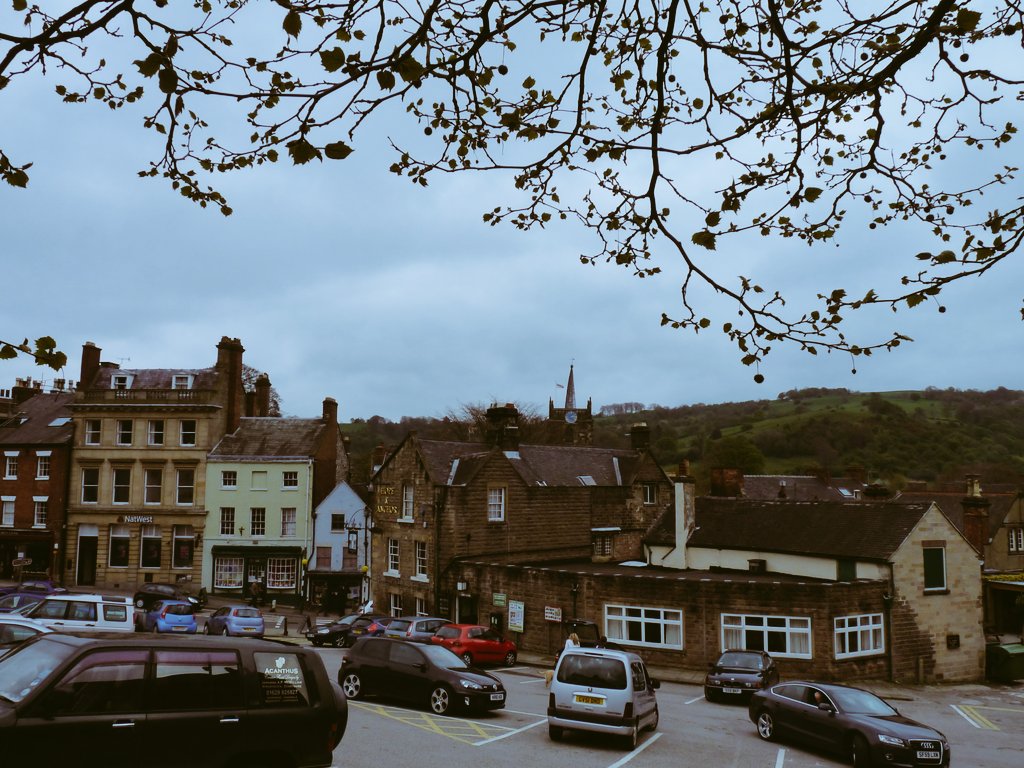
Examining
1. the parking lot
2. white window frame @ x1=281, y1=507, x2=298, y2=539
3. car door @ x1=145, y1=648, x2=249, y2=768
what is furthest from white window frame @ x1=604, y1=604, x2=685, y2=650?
white window frame @ x1=281, y1=507, x2=298, y2=539

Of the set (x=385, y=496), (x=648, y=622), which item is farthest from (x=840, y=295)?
(x=385, y=496)

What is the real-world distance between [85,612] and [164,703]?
61.4 feet

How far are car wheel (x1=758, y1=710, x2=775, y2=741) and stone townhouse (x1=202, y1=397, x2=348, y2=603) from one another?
3297 centimetres

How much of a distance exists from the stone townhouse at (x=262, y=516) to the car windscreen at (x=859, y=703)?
113 feet

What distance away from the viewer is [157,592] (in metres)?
38.1

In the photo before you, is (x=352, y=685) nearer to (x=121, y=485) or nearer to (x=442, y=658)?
(x=442, y=658)

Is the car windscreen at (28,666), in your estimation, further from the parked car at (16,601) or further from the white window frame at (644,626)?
the white window frame at (644,626)

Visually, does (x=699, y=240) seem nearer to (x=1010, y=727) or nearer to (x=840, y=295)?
(x=840, y=295)

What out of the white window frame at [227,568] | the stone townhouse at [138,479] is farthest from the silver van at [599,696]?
the stone townhouse at [138,479]

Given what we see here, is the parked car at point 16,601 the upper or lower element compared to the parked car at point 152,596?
upper

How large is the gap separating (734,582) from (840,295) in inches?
857

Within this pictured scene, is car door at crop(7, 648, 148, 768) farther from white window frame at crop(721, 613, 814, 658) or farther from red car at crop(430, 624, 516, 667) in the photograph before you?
white window frame at crop(721, 613, 814, 658)

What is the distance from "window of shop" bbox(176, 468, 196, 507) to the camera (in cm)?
4669

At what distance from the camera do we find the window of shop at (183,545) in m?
46.3
